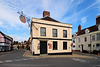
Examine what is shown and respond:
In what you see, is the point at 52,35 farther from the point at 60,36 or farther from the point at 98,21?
the point at 98,21

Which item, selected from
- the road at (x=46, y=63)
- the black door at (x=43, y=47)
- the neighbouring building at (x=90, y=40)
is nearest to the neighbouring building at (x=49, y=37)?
the black door at (x=43, y=47)

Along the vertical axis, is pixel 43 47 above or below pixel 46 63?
above

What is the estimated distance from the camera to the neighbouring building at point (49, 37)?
15767 millimetres

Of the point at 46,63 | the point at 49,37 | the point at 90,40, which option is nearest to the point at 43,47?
the point at 49,37

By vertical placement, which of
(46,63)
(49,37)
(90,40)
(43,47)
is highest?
(49,37)

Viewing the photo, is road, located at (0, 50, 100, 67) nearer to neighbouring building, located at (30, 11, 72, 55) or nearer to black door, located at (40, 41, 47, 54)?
neighbouring building, located at (30, 11, 72, 55)

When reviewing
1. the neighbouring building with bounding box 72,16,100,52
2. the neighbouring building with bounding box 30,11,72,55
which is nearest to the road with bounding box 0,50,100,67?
the neighbouring building with bounding box 30,11,72,55

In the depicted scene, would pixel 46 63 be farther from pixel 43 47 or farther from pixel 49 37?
pixel 49 37

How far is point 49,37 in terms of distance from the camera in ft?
55.9

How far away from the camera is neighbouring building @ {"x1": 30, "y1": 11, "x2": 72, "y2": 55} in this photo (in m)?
15.8

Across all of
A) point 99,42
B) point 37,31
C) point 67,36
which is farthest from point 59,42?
point 99,42

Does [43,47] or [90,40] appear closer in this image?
[43,47]

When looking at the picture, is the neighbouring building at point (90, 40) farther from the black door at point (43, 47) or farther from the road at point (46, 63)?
the black door at point (43, 47)

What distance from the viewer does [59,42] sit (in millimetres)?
17828
